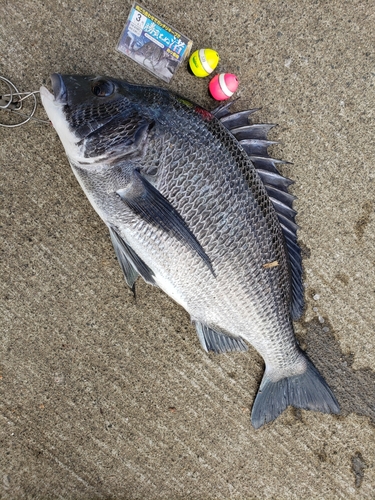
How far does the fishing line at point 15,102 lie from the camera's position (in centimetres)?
180

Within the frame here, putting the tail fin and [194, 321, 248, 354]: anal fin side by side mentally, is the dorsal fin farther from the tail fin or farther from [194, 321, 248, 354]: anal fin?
the tail fin

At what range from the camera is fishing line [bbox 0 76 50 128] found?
1803 millimetres

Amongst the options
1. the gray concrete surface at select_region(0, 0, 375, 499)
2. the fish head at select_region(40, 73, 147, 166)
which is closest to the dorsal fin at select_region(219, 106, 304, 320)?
the gray concrete surface at select_region(0, 0, 375, 499)

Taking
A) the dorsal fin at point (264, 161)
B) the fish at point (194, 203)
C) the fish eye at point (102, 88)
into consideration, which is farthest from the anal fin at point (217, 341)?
the fish eye at point (102, 88)

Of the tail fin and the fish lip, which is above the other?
the fish lip

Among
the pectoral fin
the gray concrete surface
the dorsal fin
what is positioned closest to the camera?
the pectoral fin

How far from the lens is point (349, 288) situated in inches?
82.5

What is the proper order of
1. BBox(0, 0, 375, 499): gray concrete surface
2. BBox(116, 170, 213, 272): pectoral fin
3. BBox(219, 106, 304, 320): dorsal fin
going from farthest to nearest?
BBox(0, 0, 375, 499): gray concrete surface, BBox(219, 106, 304, 320): dorsal fin, BBox(116, 170, 213, 272): pectoral fin

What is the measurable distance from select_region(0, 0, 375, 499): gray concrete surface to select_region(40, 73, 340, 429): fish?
27 cm

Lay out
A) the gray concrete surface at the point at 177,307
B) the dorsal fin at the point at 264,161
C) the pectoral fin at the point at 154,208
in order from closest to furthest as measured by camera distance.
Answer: the pectoral fin at the point at 154,208, the dorsal fin at the point at 264,161, the gray concrete surface at the point at 177,307

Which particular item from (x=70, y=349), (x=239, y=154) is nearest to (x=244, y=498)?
(x=70, y=349)

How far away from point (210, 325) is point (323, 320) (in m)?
0.70

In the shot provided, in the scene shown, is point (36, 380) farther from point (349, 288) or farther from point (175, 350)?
point (349, 288)

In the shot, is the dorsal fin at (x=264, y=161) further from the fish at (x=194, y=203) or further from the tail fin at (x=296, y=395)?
the tail fin at (x=296, y=395)
